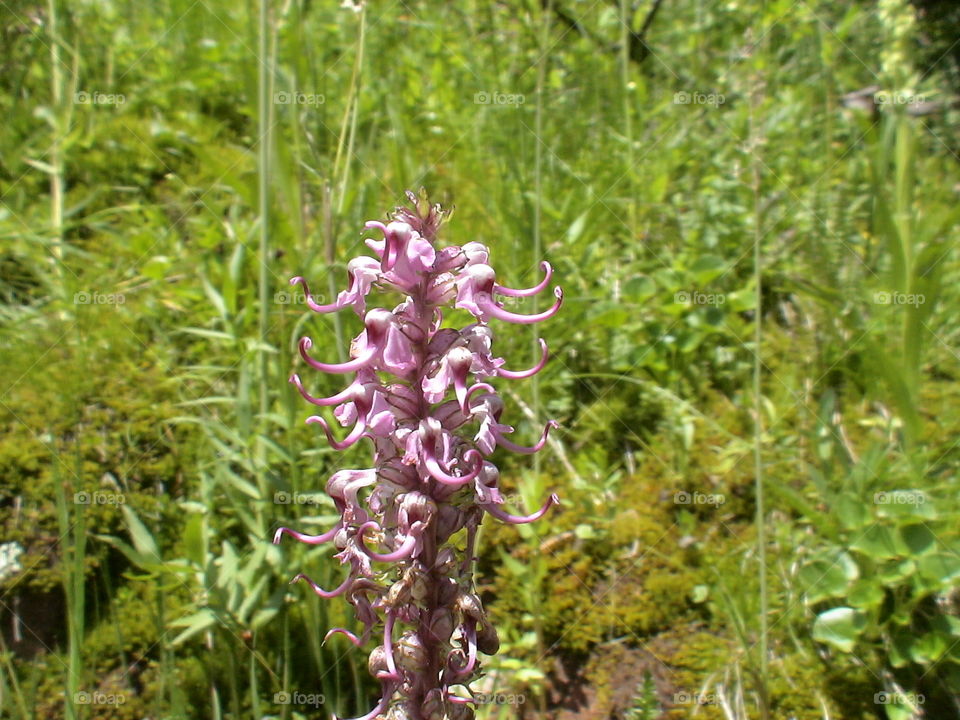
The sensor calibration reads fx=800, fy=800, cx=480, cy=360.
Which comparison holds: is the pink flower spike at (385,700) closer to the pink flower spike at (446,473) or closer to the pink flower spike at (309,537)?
the pink flower spike at (309,537)

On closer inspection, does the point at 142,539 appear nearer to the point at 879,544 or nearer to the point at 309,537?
the point at 309,537

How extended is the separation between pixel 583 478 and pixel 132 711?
1.74m

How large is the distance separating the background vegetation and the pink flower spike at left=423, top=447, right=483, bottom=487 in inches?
36.9

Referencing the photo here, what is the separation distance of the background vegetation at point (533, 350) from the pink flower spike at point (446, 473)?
94cm

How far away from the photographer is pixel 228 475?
248cm

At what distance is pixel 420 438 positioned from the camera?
1369 mm

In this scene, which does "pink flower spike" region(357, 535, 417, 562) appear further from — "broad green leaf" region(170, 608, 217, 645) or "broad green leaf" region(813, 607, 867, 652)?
"broad green leaf" region(813, 607, 867, 652)

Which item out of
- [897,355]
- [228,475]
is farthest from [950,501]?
[228,475]

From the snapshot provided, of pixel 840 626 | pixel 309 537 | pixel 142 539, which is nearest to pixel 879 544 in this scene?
pixel 840 626

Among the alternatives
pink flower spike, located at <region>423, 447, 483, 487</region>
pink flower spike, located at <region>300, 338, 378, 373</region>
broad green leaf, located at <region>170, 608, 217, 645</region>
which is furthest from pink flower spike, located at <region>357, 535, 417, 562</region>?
broad green leaf, located at <region>170, 608, 217, 645</region>

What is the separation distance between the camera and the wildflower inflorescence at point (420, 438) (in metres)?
1.36

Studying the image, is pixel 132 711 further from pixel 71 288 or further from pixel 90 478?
pixel 71 288

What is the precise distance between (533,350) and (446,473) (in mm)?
1641

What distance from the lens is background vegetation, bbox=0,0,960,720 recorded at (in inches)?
96.7
